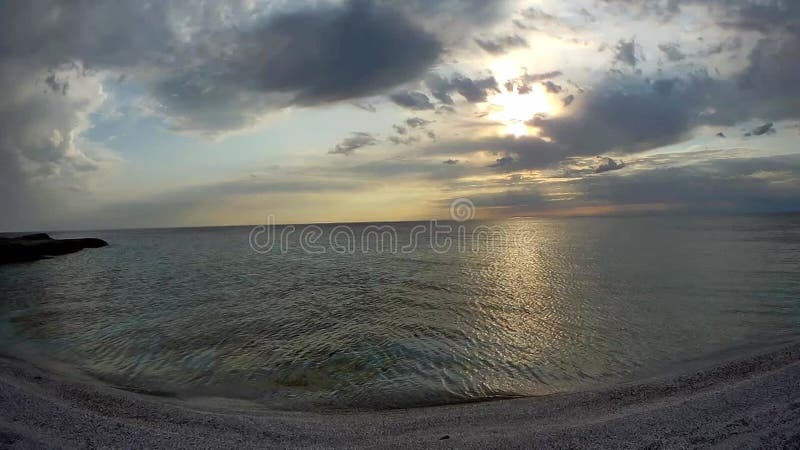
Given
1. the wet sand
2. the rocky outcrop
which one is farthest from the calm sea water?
the rocky outcrop

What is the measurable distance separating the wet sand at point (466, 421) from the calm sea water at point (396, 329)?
71.1 inches

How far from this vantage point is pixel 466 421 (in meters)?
11.6

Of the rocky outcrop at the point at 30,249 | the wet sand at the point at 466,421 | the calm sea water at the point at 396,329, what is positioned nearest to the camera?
the wet sand at the point at 466,421

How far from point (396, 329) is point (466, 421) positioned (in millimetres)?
11925

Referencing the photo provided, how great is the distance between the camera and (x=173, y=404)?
1377cm

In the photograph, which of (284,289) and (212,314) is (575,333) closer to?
(212,314)

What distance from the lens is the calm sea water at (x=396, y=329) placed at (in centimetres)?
1575

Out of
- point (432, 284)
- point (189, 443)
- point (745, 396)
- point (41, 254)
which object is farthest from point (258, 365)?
point (41, 254)

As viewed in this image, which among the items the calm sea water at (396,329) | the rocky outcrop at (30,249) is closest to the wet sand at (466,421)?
the calm sea water at (396,329)

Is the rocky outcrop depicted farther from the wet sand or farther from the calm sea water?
the wet sand

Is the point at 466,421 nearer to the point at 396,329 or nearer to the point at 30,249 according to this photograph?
the point at 396,329

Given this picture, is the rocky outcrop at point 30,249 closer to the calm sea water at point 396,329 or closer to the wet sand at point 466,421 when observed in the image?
the calm sea water at point 396,329

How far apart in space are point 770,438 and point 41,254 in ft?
335

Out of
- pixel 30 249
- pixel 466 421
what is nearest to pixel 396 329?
pixel 466 421
